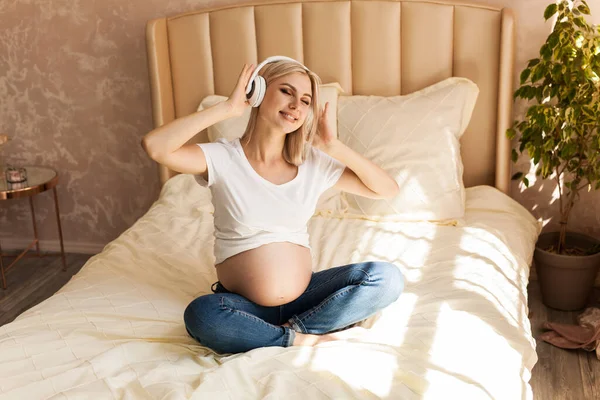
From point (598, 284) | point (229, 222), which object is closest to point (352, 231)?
point (229, 222)

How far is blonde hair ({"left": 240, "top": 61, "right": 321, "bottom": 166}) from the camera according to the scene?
5.56 feet

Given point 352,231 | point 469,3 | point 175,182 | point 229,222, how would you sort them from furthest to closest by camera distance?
1. point 175,182
2. point 469,3
3. point 352,231
4. point 229,222

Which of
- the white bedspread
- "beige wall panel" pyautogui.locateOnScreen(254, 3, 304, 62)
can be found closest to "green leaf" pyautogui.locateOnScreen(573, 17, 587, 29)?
the white bedspread

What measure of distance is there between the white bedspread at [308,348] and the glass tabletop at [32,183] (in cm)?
83

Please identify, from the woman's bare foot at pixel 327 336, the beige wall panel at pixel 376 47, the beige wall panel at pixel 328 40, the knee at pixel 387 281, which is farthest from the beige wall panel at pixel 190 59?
the woman's bare foot at pixel 327 336

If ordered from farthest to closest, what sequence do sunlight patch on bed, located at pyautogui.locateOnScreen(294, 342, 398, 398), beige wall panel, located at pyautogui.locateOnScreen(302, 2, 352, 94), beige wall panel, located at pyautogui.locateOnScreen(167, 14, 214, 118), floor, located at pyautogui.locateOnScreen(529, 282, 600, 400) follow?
beige wall panel, located at pyautogui.locateOnScreen(167, 14, 214, 118)
beige wall panel, located at pyautogui.locateOnScreen(302, 2, 352, 94)
floor, located at pyautogui.locateOnScreen(529, 282, 600, 400)
sunlight patch on bed, located at pyautogui.locateOnScreen(294, 342, 398, 398)

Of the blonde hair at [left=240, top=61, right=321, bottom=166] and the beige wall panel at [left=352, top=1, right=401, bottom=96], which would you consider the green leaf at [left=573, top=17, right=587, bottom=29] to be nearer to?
the beige wall panel at [left=352, top=1, right=401, bottom=96]

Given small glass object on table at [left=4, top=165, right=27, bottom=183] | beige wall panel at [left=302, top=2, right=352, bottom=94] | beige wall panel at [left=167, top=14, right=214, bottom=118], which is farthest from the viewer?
small glass object on table at [left=4, top=165, right=27, bottom=183]

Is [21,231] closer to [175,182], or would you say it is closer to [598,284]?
[175,182]

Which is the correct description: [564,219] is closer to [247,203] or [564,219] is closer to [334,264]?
[334,264]

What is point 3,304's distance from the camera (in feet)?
9.18

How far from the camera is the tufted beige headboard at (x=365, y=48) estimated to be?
250 centimetres

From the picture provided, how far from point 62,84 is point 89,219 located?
683mm

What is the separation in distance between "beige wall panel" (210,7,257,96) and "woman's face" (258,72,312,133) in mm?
1065
